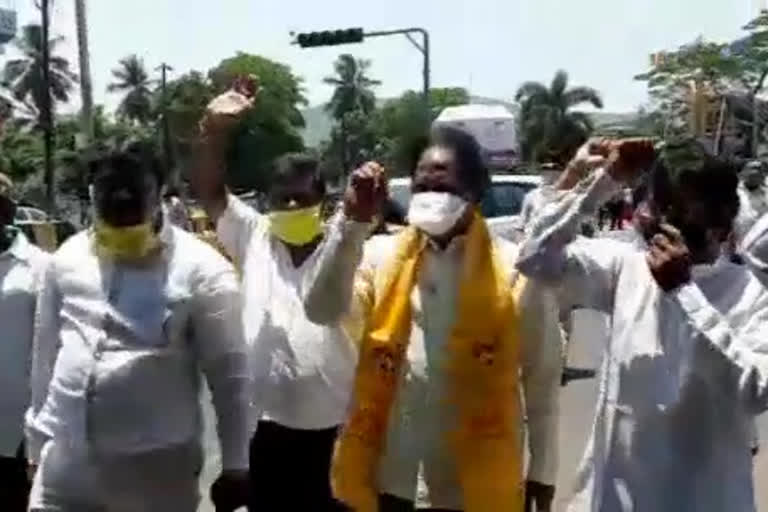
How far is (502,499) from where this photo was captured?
5.27m

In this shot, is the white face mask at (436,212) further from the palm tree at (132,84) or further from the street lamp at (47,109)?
the palm tree at (132,84)

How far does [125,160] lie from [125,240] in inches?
8.7

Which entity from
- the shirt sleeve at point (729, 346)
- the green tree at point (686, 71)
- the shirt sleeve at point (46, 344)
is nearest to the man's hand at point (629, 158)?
the shirt sleeve at point (729, 346)

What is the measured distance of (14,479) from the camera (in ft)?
21.7

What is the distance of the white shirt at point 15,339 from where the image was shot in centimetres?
648

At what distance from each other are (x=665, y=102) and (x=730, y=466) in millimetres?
62326

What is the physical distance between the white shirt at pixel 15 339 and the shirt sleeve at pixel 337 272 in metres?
1.31

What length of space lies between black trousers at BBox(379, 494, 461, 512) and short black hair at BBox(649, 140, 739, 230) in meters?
1.08

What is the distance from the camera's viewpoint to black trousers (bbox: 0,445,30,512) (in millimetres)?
6570

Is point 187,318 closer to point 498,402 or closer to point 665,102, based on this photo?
point 498,402

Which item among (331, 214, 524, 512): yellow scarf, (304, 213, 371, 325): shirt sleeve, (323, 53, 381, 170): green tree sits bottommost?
(323, 53, 381, 170): green tree

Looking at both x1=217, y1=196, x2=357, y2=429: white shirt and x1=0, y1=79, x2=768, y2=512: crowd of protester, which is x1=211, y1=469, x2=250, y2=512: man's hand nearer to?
x1=0, y1=79, x2=768, y2=512: crowd of protester

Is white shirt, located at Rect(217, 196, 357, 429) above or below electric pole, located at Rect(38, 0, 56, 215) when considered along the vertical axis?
above

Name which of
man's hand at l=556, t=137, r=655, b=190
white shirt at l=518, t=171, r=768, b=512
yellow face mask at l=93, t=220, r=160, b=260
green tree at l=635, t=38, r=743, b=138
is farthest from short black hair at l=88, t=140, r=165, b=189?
A: green tree at l=635, t=38, r=743, b=138
